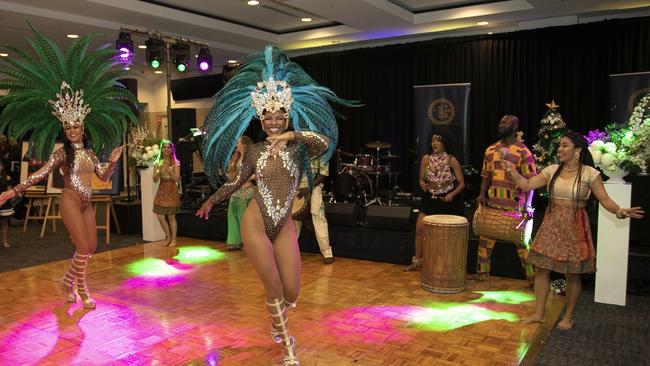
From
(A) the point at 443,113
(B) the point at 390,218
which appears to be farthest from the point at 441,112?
(B) the point at 390,218

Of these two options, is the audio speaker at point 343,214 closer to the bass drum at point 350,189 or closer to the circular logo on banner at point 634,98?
the bass drum at point 350,189

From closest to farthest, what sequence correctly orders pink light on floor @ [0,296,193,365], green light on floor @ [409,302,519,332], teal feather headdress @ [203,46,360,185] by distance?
1. teal feather headdress @ [203,46,360,185]
2. pink light on floor @ [0,296,193,365]
3. green light on floor @ [409,302,519,332]

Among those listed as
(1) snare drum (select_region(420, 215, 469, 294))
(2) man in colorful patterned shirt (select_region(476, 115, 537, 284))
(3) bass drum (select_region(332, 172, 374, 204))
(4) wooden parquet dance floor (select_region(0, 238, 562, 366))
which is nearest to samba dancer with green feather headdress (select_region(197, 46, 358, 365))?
(4) wooden parquet dance floor (select_region(0, 238, 562, 366))

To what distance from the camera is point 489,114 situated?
10.5m

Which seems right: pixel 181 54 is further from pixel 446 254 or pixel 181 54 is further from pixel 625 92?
pixel 625 92

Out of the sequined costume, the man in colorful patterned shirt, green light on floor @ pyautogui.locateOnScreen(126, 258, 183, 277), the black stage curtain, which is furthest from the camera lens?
the black stage curtain

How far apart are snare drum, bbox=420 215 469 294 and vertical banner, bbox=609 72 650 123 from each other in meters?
5.14

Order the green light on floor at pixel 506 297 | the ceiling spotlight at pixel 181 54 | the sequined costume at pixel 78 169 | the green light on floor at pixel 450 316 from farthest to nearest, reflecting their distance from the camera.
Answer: the ceiling spotlight at pixel 181 54
the green light on floor at pixel 506 297
the sequined costume at pixel 78 169
the green light on floor at pixel 450 316

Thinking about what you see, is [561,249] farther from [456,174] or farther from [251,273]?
[251,273]

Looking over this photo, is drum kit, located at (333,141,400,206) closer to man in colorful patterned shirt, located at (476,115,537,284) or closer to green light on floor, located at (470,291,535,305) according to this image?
man in colorful patterned shirt, located at (476,115,537,284)

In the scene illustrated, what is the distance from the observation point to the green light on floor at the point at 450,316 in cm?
427

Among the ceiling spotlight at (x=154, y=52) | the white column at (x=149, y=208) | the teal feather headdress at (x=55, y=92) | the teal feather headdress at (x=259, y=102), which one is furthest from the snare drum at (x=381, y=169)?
the teal feather headdress at (x=259, y=102)

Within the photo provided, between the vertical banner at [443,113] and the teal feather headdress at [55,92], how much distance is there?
6532 millimetres

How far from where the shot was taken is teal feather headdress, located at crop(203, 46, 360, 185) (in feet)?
11.4
